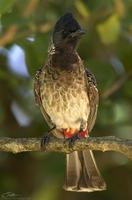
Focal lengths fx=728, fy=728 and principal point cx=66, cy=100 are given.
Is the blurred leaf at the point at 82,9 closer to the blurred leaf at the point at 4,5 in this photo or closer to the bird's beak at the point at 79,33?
the bird's beak at the point at 79,33

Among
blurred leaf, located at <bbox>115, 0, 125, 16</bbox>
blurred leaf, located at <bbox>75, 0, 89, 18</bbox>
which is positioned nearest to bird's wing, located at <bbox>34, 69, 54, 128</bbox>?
blurred leaf, located at <bbox>75, 0, 89, 18</bbox>

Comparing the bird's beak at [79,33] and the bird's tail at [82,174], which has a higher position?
the bird's beak at [79,33]

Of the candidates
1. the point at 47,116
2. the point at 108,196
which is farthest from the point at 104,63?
the point at 108,196

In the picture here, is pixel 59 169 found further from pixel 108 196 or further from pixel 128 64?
pixel 128 64

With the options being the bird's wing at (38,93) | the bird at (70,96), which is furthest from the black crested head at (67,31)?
the bird's wing at (38,93)

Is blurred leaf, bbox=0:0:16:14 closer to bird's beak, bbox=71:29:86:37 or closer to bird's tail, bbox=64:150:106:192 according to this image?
bird's beak, bbox=71:29:86:37
